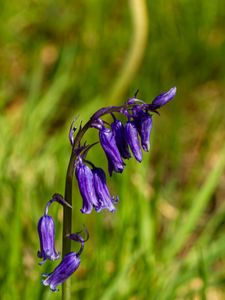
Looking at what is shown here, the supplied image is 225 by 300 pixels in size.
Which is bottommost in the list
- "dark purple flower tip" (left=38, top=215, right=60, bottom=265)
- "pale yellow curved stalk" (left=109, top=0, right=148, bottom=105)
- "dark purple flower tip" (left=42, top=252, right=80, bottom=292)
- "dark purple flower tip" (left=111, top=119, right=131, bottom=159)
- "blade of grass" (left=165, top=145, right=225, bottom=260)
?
"dark purple flower tip" (left=42, top=252, right=80, bottom=292)

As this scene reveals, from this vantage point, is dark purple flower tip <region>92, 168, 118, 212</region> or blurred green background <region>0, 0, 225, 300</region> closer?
dark purple flower tip <region>92, 168, 118, 212</region>

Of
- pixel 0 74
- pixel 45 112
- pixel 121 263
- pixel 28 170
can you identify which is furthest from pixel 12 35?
pixel 121 263

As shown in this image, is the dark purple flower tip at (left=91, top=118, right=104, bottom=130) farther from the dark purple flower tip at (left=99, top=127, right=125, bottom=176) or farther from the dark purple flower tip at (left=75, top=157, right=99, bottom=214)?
the dark purple flower tip at (left=75, top=157, right=99, bottom=214)

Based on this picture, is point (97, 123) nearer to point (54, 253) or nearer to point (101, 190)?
point (101, 190)

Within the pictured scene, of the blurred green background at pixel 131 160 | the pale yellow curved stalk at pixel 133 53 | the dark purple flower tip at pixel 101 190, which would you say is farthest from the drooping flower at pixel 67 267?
the pale yellow curved stalk at pixel 133 53

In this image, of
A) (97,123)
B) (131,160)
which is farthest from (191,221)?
(97,123)

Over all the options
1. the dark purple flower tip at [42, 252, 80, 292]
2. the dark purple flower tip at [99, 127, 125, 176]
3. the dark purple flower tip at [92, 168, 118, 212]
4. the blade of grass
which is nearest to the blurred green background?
the blade of grass
